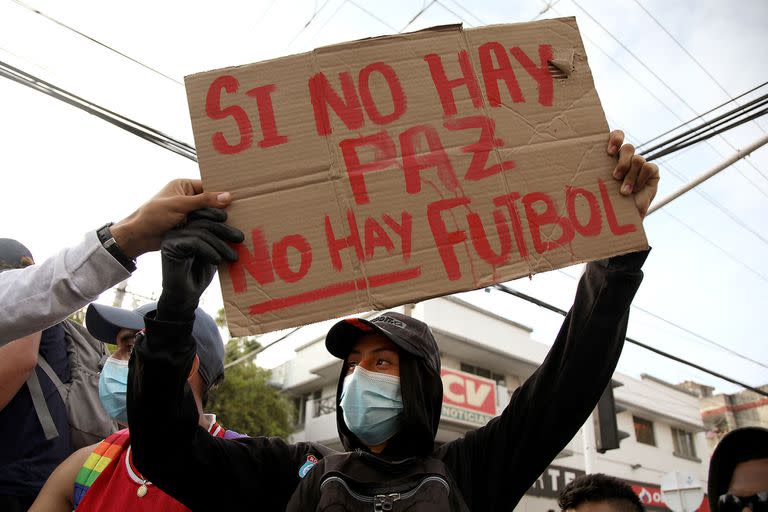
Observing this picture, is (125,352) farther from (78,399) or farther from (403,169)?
(403,169)

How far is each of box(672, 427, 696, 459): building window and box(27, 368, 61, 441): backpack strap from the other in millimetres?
27482

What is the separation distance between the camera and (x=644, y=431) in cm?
2431

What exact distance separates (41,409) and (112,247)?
116 cm

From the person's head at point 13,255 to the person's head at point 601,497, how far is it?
271 cm

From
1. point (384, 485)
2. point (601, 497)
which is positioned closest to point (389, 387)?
point (384, 485)

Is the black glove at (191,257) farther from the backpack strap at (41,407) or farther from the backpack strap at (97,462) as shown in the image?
the backpack strap at (41,407)

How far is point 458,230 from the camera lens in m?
1.70

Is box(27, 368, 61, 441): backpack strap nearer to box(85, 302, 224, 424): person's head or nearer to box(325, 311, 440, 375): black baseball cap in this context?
box(85, 302, 224, 424): person's head

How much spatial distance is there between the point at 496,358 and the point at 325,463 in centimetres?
1780

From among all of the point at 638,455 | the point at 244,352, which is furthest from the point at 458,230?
the point at 638,455

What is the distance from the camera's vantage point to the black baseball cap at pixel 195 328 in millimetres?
2295

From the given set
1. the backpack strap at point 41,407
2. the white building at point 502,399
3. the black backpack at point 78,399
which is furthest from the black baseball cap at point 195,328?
the white building at point 502,399

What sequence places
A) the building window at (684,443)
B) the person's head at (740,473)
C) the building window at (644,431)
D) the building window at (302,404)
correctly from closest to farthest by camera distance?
the person's head at (740,473), the building window at (302,404), the building window at (644,431), the building window at (684,443)

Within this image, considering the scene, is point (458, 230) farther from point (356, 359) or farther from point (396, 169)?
point (356, 359)
